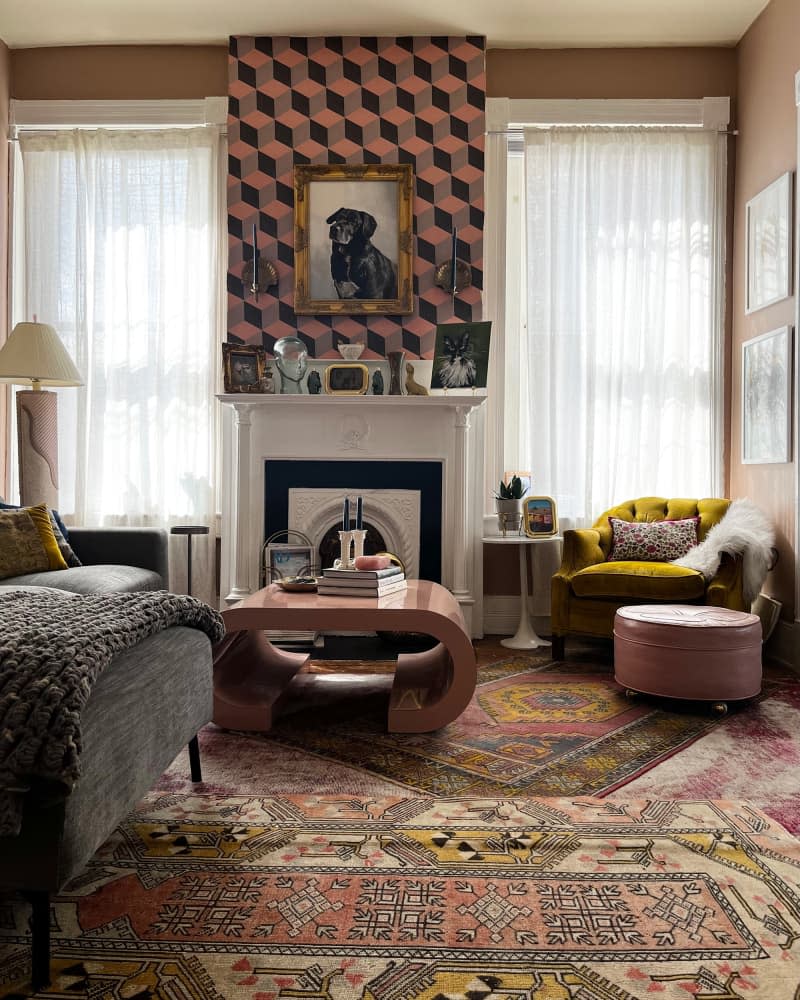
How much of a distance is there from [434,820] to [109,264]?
411 centimetres

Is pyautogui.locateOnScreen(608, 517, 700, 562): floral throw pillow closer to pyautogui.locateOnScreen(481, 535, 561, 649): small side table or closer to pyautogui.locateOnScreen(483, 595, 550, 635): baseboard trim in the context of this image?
pyautogui.locateOnScreen(481, 535, 561, 649): small side table

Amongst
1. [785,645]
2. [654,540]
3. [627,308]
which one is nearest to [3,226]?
[627,308]

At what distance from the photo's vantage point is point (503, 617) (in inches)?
197

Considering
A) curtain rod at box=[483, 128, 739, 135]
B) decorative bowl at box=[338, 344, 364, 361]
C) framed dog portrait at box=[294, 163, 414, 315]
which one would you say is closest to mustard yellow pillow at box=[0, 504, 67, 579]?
decorative bowl at box=[338, 344, 364, 361]

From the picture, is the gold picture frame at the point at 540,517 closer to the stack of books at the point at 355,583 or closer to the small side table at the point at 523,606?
the small side table at the point at 523,606

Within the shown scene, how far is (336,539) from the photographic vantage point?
4.71 meters

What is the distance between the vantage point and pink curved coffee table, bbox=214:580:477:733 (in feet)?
9.09

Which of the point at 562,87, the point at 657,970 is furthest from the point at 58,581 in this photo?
the point at 562,87

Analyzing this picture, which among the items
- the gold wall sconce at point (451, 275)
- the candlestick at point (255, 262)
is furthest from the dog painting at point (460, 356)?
the candlestick at point (255, 262)

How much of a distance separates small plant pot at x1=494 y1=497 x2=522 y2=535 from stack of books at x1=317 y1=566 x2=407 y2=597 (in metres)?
1.61

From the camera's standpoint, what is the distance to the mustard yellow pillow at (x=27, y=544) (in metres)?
3.53

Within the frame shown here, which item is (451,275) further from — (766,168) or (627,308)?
(766,168)

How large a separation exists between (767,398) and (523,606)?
5.68ft

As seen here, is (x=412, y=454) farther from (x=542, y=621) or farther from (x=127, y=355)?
(x=127, y=355)
